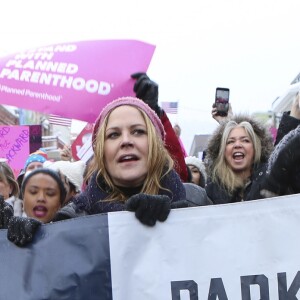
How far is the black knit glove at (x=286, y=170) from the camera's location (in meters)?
2.20

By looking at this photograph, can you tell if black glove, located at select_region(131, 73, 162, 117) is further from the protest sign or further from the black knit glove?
the protest sign

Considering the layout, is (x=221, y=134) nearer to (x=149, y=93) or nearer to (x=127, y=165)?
(x=149, y=93)

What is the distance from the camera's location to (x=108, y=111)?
7.53 ft

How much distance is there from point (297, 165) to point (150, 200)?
1.78ft

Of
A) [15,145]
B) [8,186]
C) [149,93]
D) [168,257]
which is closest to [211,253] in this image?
[168,257]

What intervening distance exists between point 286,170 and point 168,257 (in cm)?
48

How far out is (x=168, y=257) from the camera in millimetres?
2102

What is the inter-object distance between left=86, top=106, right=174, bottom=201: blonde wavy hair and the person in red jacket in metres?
0.74

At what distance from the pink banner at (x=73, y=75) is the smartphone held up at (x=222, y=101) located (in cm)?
54

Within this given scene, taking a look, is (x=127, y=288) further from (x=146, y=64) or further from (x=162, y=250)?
(x=146, y=64)

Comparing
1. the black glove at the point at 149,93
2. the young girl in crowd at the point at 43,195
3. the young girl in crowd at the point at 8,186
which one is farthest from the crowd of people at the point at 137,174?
the young girl in crowd at the point at 8,186

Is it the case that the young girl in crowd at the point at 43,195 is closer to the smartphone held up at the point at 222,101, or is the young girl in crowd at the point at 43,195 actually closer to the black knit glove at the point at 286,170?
the black knit glove at the point at 286,170

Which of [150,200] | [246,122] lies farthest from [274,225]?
[246,122]

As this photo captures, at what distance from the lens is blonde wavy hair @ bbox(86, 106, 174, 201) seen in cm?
218
